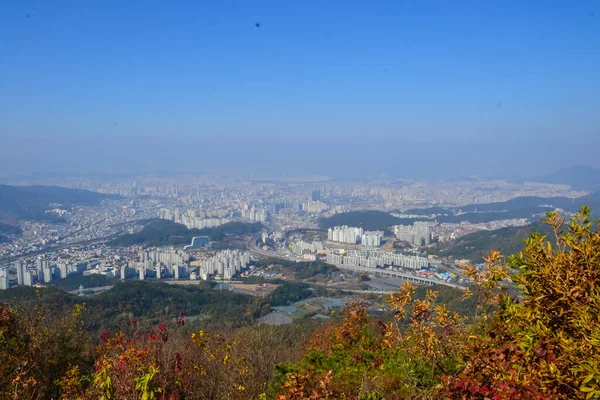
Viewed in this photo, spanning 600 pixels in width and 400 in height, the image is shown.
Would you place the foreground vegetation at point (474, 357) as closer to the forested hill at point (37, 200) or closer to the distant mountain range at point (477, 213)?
the distant mountain range at point (477, 213)

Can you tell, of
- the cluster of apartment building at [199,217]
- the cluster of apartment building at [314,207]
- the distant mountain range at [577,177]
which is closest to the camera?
the cluster of apartment building at [199,217]

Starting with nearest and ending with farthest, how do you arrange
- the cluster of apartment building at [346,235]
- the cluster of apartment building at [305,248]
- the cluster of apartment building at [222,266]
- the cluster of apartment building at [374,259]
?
the cluster of apartment building at [222,266] < the cluster of apartment building at [374,259] < the cluster of apartment building at [305,248] < the cluster of apartment building at [346,235]

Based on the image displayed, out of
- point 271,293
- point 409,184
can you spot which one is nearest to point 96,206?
point 271,293

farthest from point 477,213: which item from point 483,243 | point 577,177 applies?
point 577,177

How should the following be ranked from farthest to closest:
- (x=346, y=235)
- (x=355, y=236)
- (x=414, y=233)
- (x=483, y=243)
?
(x=346, y=235)
(x=355, y=236)
(x=414, y=233)
(x=483, y=243)

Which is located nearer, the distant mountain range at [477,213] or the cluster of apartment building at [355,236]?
the cluster of apartment building at [355,236]

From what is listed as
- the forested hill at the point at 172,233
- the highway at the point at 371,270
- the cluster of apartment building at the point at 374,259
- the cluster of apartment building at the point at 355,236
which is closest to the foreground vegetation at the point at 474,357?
the highway at the point at 371,270

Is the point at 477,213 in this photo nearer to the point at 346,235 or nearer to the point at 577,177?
the point at 346,235
